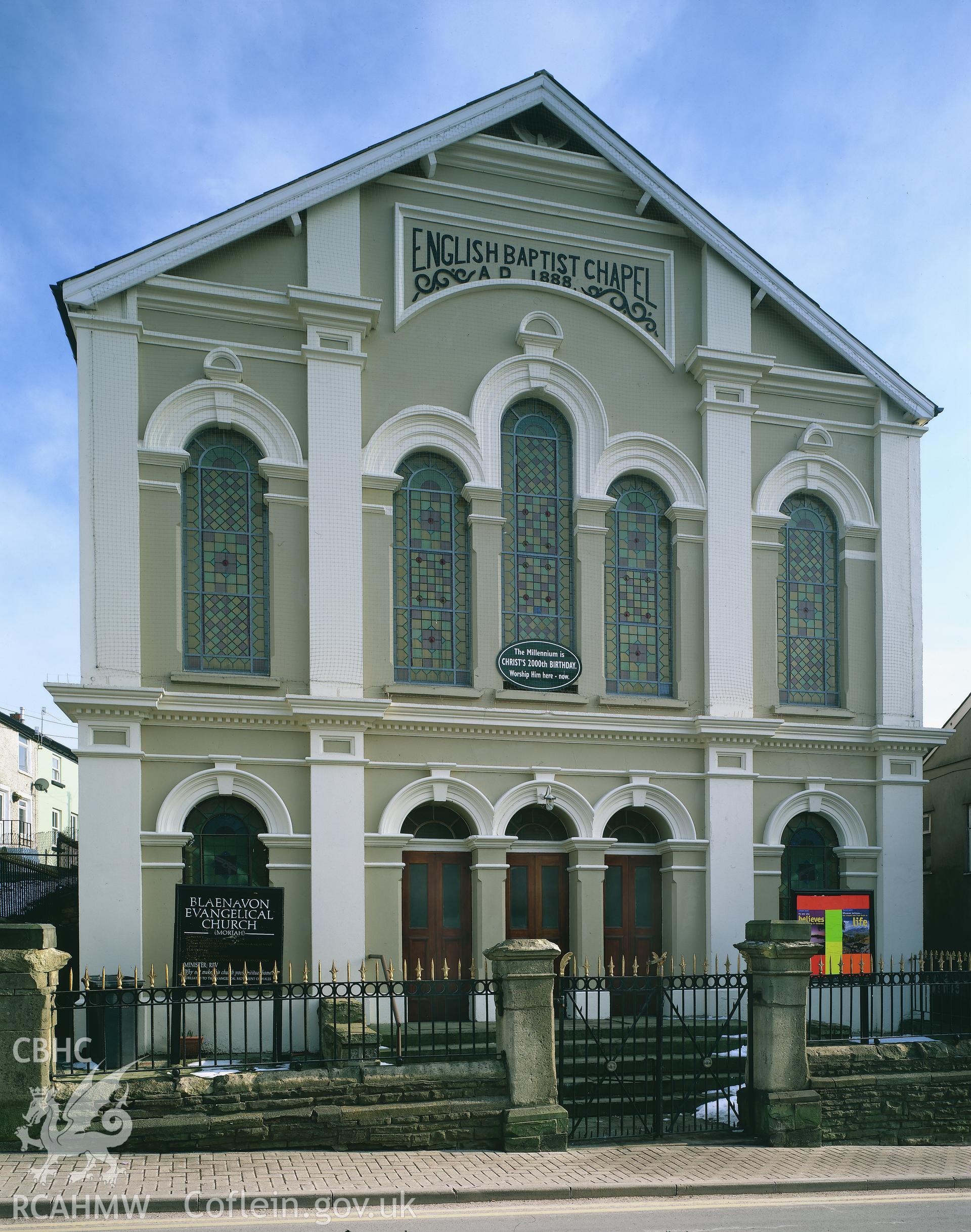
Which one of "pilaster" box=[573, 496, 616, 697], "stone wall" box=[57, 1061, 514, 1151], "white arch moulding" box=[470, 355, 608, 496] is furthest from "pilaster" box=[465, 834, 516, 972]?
"white arch moulding" box=[470, 355, 608, 496]

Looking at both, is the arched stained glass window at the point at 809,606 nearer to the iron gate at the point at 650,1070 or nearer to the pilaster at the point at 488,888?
the pilaster at the point at 488,888

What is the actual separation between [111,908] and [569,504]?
8.94 m

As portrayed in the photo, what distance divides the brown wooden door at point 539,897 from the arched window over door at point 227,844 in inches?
147

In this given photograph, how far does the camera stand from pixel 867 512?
65.0ft

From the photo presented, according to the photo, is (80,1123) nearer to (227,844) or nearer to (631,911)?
(227,844)

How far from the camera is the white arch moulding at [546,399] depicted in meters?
18.0

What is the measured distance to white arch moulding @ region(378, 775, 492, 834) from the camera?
55.0 feet

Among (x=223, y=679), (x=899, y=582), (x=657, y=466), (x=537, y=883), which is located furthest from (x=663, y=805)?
(x=223, y=679)

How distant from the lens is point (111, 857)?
1545cm

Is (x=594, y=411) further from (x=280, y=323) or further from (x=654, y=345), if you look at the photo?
(x=280, y=323)

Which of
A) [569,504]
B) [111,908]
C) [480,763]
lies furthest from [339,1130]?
[569,504]

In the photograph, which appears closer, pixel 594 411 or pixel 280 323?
pixel 280 323

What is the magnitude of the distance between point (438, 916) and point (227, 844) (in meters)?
3.26

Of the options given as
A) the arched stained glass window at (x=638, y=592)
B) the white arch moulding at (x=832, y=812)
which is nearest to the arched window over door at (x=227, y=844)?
the arched stained glass window at (x=638, y=592)
